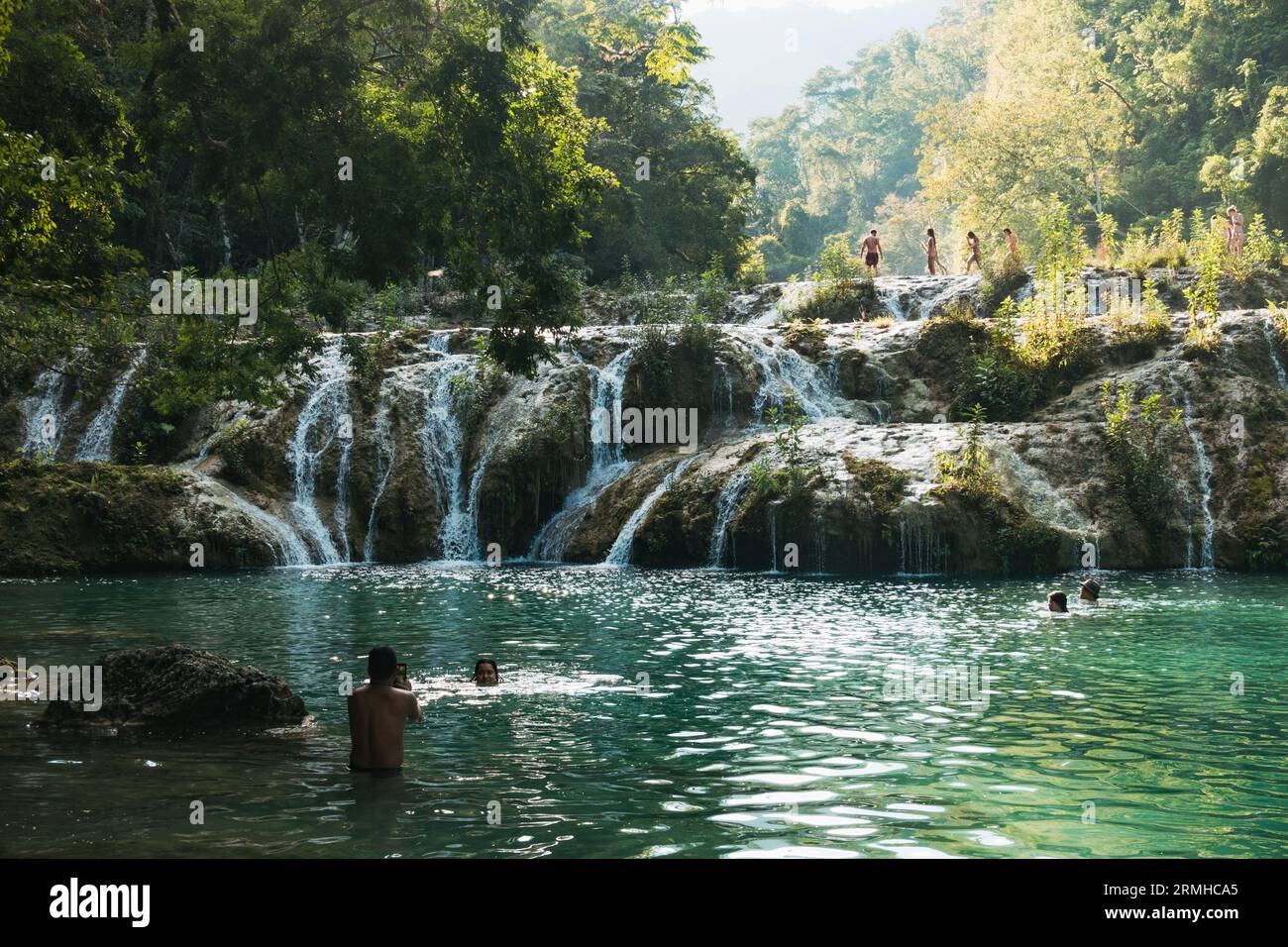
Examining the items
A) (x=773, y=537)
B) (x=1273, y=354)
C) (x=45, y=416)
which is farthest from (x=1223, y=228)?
(x=45, y=416)

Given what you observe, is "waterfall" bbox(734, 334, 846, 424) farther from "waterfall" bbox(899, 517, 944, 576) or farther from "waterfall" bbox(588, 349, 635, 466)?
"waterfall" bbox(899, 517, 944, 576)

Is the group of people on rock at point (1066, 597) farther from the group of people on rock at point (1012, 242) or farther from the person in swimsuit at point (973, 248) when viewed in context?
the person in swimsuit at point (973, 248)

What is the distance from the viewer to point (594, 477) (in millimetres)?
29078

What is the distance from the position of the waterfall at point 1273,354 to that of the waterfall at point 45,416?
29.1 meters

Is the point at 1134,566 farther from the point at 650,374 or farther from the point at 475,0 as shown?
the point at 475,0

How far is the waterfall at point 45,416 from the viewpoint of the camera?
29172 millimetres

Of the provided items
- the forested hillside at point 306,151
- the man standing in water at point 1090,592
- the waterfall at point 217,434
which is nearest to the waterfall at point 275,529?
the waterfall at point 217,434

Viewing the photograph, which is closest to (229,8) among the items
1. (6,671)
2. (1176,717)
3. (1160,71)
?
(6,671)

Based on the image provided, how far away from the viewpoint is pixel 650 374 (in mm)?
30297

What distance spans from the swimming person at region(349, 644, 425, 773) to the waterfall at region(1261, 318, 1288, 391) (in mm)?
23906

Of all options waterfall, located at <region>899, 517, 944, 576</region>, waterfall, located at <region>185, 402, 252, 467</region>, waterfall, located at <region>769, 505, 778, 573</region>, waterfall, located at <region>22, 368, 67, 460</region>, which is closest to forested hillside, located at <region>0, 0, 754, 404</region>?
waterfall, located at <region>769, 505, 778, 573</region>

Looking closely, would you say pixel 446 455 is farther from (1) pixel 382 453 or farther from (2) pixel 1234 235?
(2) pixel 1234 235

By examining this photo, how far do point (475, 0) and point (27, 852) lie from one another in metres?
10.1

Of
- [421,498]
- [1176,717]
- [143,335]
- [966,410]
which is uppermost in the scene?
[143,335]
